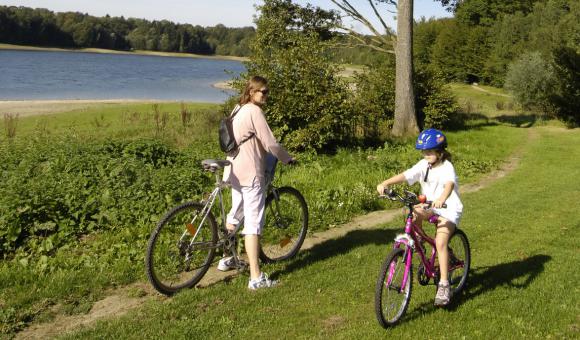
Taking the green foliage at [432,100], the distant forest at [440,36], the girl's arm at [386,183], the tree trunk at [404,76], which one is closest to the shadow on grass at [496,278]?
the girl's arm at [386,183]

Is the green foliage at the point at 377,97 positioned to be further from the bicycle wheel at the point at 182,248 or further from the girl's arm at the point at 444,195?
the girl's arm at the point at 444,195

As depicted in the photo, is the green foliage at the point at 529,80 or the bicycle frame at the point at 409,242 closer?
the bicycle frame at the point at 409,242

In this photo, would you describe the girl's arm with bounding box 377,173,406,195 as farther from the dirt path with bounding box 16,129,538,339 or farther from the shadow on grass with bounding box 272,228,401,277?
the dirt path with bounding box 16,129,538,339

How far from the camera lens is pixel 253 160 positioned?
575 centimetres

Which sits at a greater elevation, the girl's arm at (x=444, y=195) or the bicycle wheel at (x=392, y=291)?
the girl's arm at (x=444, y=195)

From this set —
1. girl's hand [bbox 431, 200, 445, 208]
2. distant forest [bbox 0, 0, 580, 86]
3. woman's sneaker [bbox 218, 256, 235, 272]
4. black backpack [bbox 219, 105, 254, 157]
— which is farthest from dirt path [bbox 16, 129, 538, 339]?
distant forest [bbox 0, 0, 580, 86]

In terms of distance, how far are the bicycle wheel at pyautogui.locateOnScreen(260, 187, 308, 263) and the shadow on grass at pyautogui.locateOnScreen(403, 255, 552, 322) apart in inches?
84.9

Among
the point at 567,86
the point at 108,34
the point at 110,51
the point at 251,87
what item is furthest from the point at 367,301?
the point at 108,34

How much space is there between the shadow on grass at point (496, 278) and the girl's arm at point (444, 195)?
1175 mm

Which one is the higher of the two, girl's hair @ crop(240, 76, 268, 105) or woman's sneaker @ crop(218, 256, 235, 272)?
girl's hair @ crop(240, 76, 268, 105)

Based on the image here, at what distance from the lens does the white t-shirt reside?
5020 mm

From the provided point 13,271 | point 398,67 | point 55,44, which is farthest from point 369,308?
point 55,44

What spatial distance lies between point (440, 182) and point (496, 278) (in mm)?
1856

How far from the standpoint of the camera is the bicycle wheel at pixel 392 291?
4.62m
